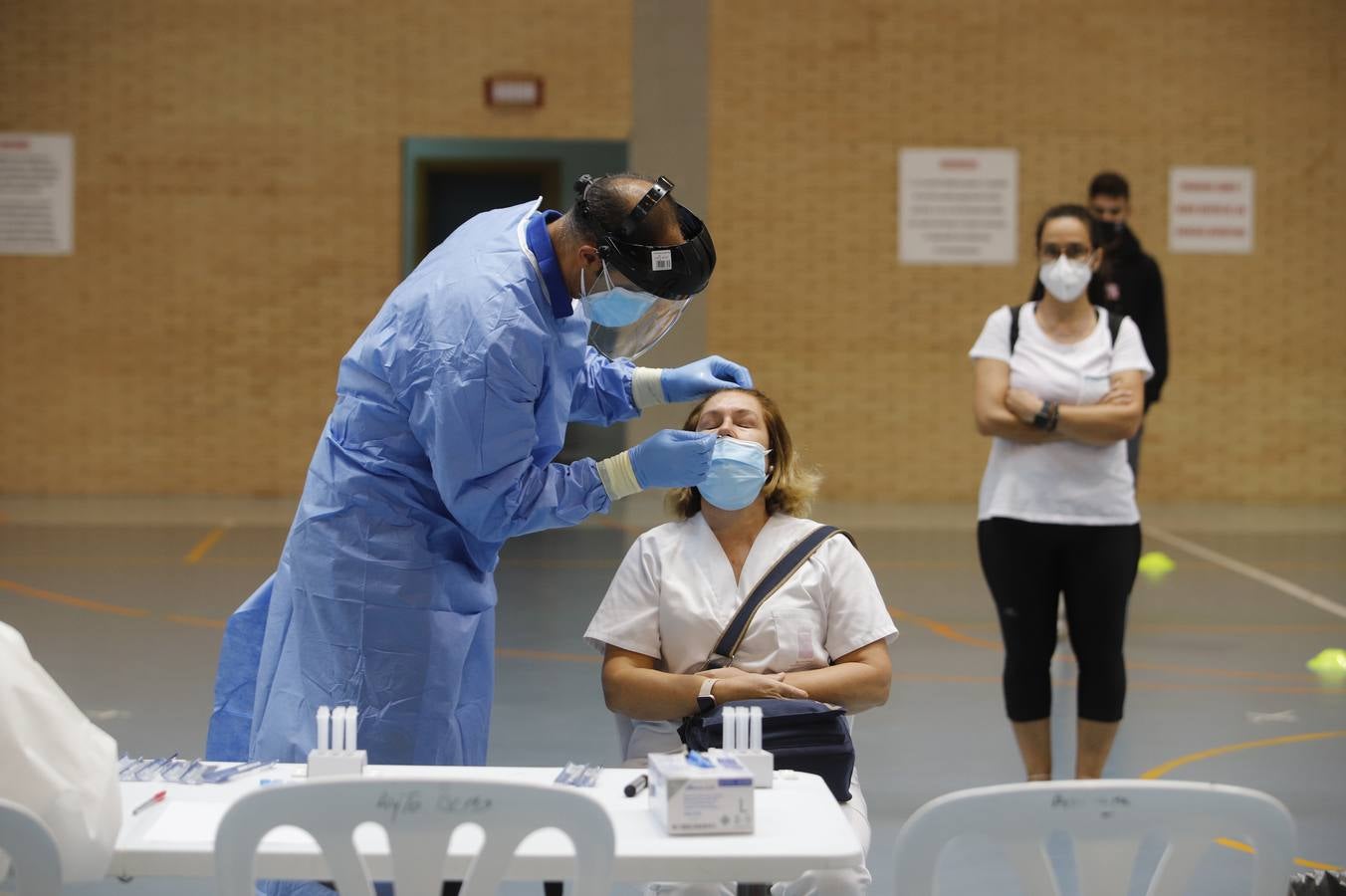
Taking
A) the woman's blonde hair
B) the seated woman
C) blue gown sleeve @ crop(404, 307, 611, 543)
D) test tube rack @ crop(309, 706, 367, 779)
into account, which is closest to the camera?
test tube rack @ crop(309, 706, 367, 779)

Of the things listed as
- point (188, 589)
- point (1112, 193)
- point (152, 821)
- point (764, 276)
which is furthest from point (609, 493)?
point (764, 276)

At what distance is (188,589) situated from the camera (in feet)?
27.1

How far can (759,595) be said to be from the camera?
3.34 m

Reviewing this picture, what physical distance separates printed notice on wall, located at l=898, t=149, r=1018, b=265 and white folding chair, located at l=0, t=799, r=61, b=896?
11.0m

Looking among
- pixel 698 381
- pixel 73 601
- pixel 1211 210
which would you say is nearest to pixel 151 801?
pixel 698 381

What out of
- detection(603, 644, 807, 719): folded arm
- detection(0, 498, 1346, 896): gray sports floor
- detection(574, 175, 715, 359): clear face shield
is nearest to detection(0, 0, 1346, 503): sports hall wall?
detection(0, 498, 1346, 896): gray sports floor

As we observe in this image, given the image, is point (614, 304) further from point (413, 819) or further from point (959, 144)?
point (959, 144)

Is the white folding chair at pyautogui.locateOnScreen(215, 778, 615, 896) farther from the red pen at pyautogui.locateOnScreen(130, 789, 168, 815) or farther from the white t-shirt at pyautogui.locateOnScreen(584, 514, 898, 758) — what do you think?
the white t-shirt at pyautogui.locateOnScreen(584, 514, 898, 758)

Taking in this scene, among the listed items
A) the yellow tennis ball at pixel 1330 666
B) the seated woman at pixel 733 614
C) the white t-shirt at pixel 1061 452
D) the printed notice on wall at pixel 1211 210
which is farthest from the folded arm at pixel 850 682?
the printed notice on wall at pixel 1211 210

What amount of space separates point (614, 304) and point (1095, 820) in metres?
1.47

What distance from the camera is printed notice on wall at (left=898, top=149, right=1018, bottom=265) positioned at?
12297mm

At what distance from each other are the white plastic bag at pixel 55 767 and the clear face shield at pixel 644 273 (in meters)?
1.34

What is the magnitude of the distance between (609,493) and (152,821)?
44.9 inches

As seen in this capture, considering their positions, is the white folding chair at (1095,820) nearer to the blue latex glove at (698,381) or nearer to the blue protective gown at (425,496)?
the blue protective gown at (425,496)
